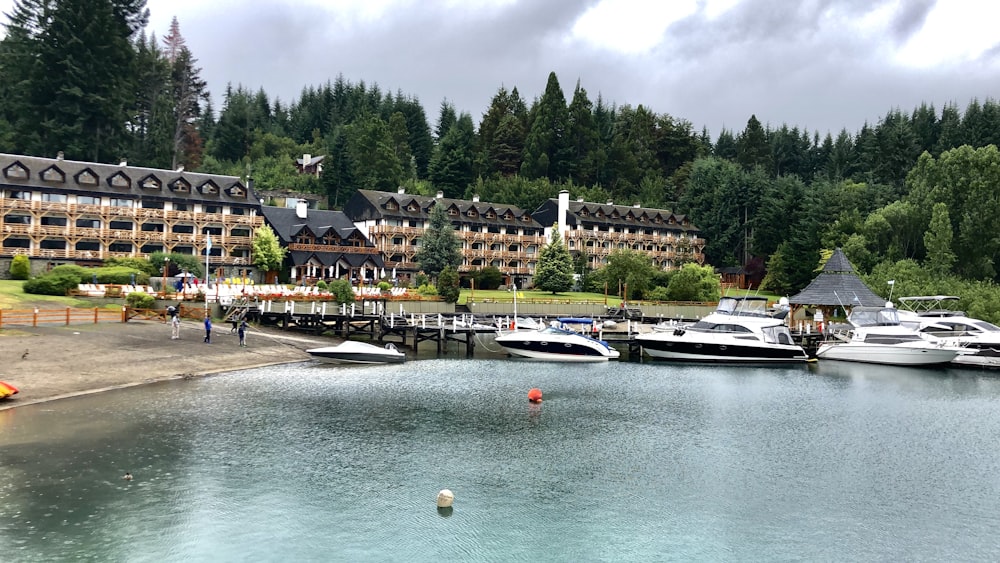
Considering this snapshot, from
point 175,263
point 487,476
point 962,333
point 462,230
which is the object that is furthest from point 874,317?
point 175,263

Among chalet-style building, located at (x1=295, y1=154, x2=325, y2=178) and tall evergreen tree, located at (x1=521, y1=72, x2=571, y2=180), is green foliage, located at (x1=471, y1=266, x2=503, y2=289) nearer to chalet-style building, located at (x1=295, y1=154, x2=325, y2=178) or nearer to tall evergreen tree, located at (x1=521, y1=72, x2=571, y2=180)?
tall evergreen tree, located at (x1=521, y1=72, x2=571, y2=180)

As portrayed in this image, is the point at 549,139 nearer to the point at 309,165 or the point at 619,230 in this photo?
the point at 619,230

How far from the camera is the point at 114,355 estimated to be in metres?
43.6

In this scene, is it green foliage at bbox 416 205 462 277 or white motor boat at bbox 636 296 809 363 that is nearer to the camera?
white motor boat at bbox 636 296 809 363

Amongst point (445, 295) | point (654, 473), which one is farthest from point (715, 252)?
point (654, 473)

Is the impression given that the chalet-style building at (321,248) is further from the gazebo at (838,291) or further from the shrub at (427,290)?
the gazebo at (838,291)

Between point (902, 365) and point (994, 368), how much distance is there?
696cm

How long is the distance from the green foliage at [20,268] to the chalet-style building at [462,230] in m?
42.7

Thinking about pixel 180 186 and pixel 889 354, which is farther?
pixel 180 186

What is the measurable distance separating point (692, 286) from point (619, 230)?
30.9m

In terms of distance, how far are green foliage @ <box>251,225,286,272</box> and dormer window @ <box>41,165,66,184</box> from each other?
2152cm

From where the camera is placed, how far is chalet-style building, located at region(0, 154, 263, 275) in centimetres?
7775

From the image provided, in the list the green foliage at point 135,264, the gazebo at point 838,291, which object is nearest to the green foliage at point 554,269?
the gazebo at point 838,291

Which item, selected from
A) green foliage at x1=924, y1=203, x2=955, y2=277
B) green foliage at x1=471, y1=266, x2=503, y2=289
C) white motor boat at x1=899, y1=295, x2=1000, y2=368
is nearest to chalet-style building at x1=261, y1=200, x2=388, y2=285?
green foliage at x1=471, y1=266, x2=503, y2=289
